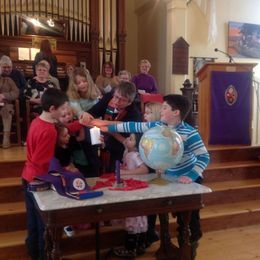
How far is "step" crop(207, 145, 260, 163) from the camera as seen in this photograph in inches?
176

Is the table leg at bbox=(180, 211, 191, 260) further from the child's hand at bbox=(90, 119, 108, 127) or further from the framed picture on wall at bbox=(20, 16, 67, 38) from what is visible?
the framed picture on wall at bbox=(20, 16, 67, 38)

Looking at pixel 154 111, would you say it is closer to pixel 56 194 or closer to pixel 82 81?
pixel 82 81

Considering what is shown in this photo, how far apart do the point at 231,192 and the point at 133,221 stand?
5.34ft

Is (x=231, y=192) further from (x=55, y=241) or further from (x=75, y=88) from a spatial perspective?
(x=55, y=241)

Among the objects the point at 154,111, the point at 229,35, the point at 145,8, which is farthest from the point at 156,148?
the point at 145,8

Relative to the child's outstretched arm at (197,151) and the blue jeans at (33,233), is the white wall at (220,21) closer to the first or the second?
the child's outstretched arm at (197,151)

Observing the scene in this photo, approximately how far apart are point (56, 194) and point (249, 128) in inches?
141

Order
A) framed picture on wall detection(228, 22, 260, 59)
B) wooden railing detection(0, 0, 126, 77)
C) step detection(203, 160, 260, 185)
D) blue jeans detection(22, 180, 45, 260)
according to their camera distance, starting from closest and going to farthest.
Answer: blue jeans detection(22, 180, 45, 260) < step detection(203, 160, 260, 185) < wooden railing detection(0, 0, 126, 77) < framed picture on wall detection(228, 22, 260, 59)

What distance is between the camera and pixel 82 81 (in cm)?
282

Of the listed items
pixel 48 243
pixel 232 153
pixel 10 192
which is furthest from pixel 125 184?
pixel 232 153

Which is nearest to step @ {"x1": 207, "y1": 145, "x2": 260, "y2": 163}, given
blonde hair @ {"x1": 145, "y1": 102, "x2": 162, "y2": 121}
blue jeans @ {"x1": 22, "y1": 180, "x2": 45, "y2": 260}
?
blonde hair @ {"x1": 145, "y1": 102, "x2": 162, "y2": 121}

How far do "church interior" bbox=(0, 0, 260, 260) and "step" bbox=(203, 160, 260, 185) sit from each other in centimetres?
1

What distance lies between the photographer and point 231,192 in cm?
395

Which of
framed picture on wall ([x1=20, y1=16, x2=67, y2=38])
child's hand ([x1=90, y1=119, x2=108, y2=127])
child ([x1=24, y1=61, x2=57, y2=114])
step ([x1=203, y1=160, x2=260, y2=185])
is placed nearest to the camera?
child's hand ([x1=90, y1=119, x2=108, y2=127])
